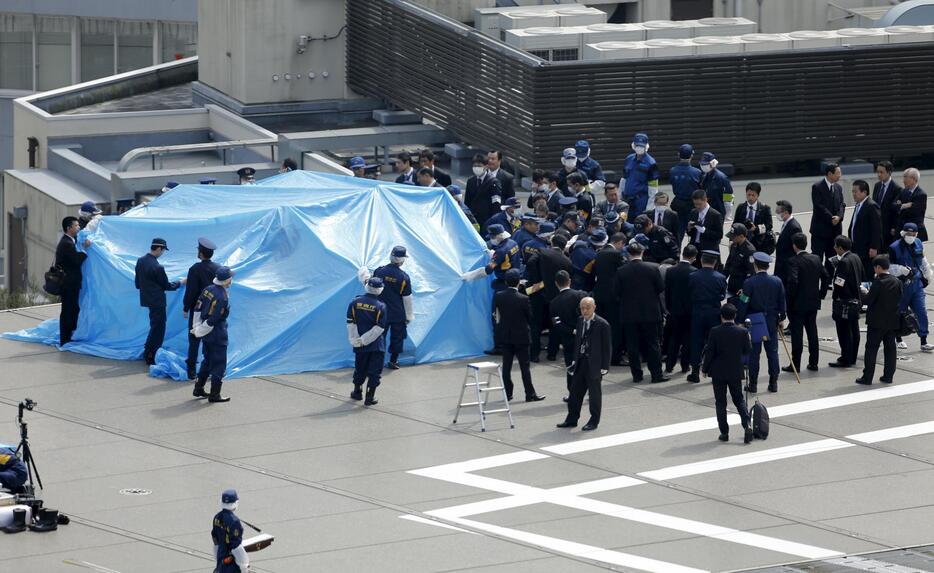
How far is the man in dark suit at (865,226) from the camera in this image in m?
22.8

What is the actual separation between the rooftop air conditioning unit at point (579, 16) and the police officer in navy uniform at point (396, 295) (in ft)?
36.6

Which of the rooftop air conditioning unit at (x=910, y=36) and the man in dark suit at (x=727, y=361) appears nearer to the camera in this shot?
the man in dark suit at (x=727, y=361)

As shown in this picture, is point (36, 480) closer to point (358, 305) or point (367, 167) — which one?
point (358, 305)

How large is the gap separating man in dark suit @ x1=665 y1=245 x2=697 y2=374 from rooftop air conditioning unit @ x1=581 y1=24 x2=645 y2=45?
10.1 meters

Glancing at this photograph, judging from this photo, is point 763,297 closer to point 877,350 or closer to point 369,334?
point 877,350

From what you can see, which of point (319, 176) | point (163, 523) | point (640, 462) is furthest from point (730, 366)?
point (319, 176)

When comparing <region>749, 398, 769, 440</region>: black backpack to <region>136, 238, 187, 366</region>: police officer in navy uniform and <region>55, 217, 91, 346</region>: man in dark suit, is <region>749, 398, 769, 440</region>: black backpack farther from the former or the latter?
<region>55, 217, 91, 346</region>: man in dark suit

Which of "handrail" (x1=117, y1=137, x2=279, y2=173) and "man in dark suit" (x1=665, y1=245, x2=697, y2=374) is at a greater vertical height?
"handrail" (x1=117, y1=137, x2=279, y2=173)

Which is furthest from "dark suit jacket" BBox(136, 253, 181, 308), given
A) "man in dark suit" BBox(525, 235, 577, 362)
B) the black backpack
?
the black backpack

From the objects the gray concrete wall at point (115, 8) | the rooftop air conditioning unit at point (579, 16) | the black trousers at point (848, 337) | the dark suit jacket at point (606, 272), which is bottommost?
the black trousers at point (848, 337)

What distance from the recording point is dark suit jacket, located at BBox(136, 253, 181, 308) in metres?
21.5

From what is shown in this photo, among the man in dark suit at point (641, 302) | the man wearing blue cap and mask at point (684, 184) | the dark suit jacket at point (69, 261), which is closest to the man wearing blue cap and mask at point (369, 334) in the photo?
the man in dark suit at point (641, 302)

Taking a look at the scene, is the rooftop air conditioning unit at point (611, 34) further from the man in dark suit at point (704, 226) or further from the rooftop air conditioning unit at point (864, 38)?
the man in dark suit at point (704, 226)

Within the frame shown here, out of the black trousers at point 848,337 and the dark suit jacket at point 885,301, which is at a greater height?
the dark suit jacket at point 885,301
